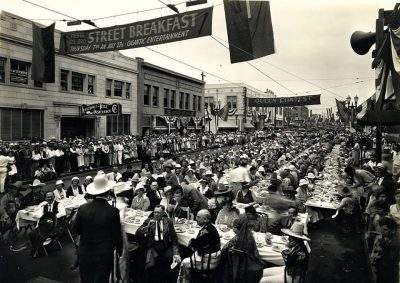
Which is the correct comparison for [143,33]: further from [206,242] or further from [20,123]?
[20,123]

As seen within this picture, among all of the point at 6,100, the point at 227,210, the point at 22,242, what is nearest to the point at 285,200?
the point at 227,210

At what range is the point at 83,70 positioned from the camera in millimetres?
25062

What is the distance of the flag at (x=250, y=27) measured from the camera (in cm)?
868

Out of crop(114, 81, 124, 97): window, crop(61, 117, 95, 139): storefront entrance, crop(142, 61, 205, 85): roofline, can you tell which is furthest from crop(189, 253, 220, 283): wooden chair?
crop(142, 61, 205, 85): roofline

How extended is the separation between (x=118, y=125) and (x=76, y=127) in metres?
4.38

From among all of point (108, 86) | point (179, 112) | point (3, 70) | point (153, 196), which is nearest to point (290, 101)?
point (179, 112)

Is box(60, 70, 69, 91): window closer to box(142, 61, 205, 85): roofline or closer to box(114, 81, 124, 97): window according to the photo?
box(114, 81, 124, 97): window

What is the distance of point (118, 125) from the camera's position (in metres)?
29.1

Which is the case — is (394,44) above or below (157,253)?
above

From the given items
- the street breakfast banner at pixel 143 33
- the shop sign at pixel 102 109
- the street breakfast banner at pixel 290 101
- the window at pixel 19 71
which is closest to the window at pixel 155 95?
the street breakfast banner at pixel 290 101

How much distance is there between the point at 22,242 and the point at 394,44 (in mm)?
9186

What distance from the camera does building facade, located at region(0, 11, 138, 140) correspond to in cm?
1938

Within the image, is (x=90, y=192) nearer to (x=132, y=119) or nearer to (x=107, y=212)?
(x=107, y=212)

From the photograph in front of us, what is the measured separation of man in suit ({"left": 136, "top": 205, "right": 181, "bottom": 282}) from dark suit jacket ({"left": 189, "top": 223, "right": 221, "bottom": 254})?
731mm
